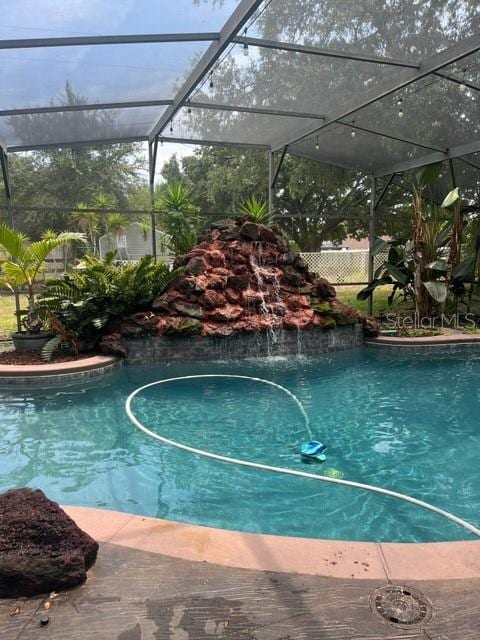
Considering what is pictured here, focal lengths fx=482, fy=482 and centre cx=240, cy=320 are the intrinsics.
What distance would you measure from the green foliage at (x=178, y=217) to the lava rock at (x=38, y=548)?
766cm

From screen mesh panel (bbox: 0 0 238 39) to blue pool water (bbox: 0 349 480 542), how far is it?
4.09 m

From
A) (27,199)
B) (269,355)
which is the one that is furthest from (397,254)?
(27,199)

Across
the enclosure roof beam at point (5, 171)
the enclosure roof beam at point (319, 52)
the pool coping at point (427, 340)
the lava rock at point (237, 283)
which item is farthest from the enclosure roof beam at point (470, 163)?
the enclosure roof beam at point (5, 171)

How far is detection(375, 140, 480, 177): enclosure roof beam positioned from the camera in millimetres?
9430

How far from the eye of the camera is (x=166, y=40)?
5633 millimetres

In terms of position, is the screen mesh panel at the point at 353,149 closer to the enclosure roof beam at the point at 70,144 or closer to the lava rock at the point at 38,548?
the enclosure roof beam at the point at 70,144

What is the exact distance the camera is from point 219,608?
1.89m

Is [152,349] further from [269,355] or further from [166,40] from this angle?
[166,40]

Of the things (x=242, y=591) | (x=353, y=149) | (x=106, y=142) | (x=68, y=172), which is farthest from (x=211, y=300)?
(x=68, y=172)

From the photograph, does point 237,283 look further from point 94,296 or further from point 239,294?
point 94,296

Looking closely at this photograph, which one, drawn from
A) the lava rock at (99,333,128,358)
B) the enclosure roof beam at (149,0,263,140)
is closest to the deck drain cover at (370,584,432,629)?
the enclosure roof beam at (149,0,263,140)

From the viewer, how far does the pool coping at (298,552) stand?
7.08 ft

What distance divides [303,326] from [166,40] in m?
4.65

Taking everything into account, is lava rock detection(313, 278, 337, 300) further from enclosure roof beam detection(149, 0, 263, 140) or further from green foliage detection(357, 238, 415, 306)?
enclosure roof beam detection(149, 0, 263, 140)
